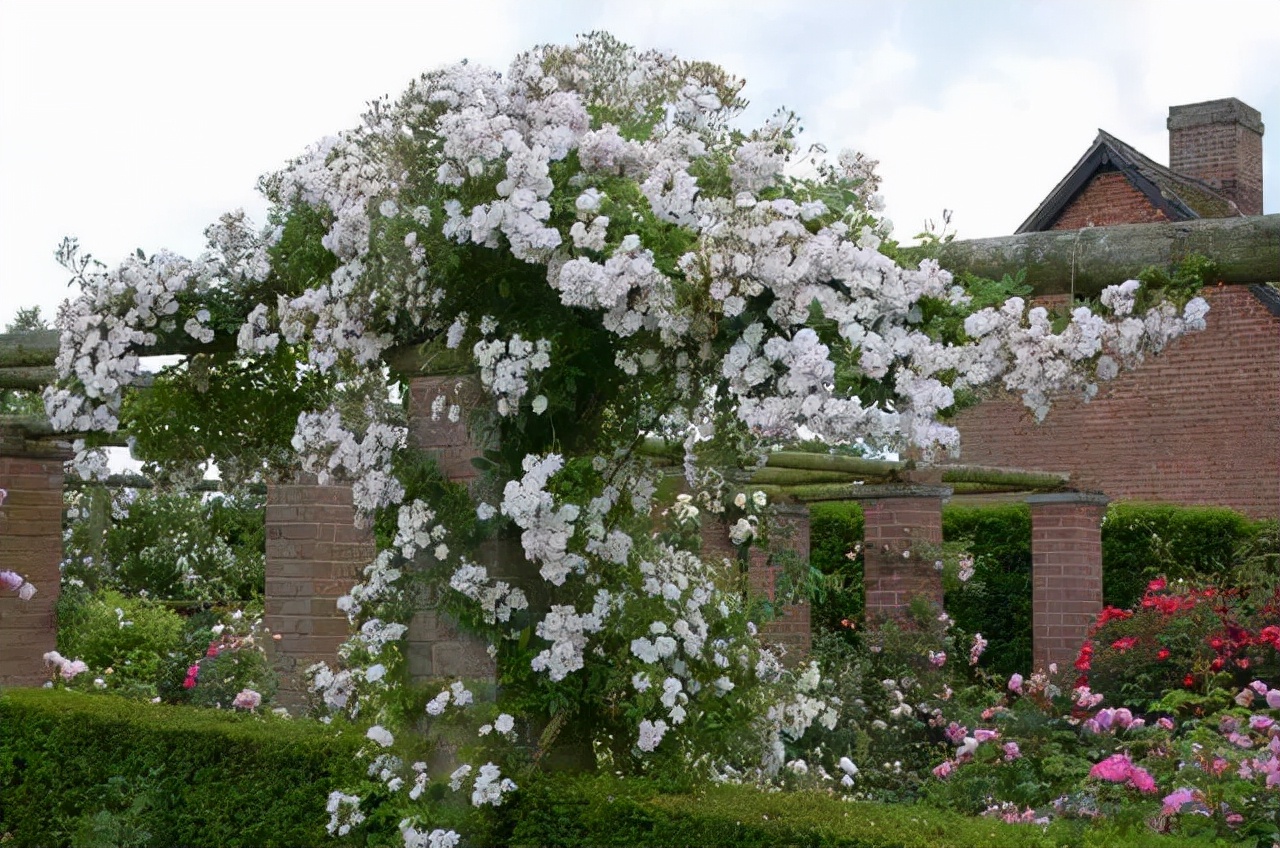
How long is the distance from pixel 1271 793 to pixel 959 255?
8.76 feet

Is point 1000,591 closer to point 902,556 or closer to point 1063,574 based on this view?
point 1063,574

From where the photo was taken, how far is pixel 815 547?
16422 millimetres

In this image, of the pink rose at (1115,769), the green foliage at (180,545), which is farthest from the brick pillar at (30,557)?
the pink rose at (1115,769)

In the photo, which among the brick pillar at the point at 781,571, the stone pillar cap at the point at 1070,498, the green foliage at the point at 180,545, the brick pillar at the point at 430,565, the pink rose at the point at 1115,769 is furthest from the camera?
the green foliage at the point at 180,545

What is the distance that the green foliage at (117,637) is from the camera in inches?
469

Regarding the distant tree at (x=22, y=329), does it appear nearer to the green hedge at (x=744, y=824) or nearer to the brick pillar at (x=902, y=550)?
the brick pillar at (x=902, y=550)

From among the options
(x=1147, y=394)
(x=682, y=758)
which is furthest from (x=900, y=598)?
(x=1147, y=394)

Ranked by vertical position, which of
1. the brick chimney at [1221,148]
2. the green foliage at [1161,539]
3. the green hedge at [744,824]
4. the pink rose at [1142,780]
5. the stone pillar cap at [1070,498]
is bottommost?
the pink rose at [1142,780]

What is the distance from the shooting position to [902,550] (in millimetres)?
11664

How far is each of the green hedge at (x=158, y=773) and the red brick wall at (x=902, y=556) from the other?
5.70m

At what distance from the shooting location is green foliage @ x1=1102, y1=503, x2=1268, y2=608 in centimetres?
1535

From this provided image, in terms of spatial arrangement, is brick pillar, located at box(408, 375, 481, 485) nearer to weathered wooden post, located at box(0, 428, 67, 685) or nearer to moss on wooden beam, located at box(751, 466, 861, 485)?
moss on wooden beam, located at box(751, 466, 861, 485)

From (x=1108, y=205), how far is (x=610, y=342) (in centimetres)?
1584

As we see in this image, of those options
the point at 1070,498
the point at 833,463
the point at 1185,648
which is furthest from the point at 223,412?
the point at 1070,498
